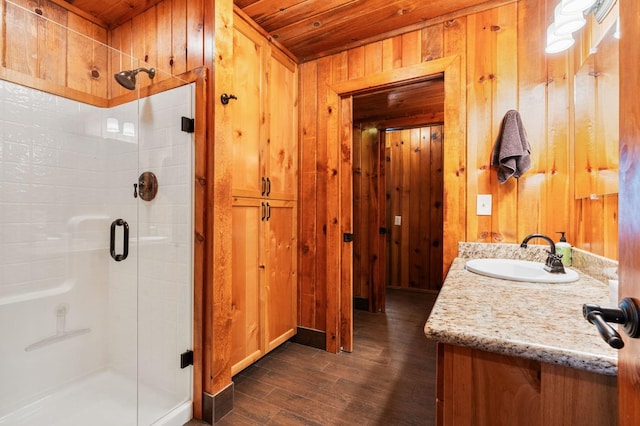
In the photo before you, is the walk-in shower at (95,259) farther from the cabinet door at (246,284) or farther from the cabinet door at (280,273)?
the cabinet door at (280,273)

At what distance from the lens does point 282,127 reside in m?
2.31

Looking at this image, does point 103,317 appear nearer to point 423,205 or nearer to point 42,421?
point 42,421

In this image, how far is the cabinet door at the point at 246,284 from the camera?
188 centimetres

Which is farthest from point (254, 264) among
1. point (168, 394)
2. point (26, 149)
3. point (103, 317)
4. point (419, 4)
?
point (419, 4)

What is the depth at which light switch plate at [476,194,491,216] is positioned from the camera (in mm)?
1815

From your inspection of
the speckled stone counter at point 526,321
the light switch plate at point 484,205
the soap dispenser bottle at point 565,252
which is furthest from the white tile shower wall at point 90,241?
the soap dispenser bottle at point 565,252

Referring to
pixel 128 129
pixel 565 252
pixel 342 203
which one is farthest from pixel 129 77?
pixel 565 252

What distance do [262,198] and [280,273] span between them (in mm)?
628

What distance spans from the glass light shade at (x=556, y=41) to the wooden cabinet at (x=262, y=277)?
189cm

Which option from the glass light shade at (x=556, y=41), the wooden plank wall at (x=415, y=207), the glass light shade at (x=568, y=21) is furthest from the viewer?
the wooden plank wall at (x=415, y=207)

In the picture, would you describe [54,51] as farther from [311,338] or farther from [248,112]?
[311,338]

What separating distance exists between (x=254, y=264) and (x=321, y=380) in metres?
0.90

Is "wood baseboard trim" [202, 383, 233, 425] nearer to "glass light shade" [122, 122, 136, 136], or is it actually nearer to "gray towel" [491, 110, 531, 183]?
"glass light shade" [122, 122, 136, 136]

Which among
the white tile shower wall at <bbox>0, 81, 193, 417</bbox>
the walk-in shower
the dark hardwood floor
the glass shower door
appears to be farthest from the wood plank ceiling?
the dark hardwood floor
